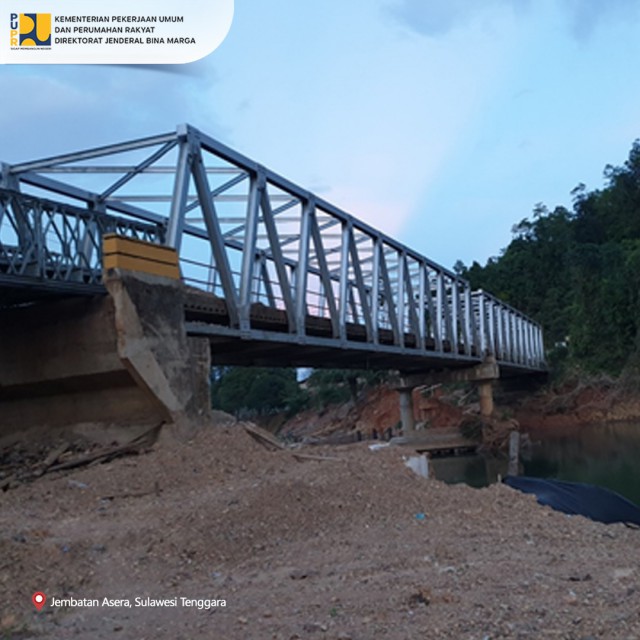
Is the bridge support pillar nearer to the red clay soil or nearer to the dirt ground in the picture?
the red clay soil

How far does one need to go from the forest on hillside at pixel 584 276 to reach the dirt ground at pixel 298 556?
46.5 meters

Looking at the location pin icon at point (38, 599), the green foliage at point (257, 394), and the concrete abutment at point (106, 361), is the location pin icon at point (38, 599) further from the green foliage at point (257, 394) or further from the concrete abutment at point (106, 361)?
the green foliage at point (257, 394)

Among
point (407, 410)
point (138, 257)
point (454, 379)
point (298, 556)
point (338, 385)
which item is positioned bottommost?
point (298, 556)

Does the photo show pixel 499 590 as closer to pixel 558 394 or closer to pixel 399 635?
pixel 399 635

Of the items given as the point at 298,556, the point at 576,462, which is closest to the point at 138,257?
the point at 298,556

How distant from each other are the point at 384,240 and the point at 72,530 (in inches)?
779

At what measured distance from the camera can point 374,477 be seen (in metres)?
10.5

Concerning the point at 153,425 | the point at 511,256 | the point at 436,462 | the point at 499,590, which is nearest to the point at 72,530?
the point at 153,425

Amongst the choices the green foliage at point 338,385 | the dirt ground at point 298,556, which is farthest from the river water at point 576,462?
the green foliage at point 338,385

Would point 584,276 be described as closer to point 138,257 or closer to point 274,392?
point 274,392

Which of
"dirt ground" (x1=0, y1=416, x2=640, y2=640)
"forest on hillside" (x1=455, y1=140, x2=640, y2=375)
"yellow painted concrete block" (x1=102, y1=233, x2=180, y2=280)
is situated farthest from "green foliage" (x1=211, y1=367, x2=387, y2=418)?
"dirt ground" (x1=0, y1=416, x2=640, y2=640)

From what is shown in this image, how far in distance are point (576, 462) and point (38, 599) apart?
29.4 metres

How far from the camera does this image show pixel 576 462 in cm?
3158

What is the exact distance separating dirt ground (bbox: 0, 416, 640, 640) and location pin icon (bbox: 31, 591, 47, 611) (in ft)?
0.21
